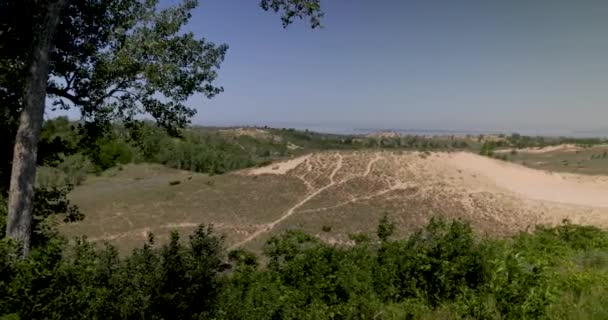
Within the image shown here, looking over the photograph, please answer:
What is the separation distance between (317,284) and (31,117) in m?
6.85

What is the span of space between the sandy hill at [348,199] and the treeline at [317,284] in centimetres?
474

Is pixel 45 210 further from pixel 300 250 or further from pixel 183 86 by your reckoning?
pixel 300 250

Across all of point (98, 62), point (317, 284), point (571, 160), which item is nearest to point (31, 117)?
point (98, 62)

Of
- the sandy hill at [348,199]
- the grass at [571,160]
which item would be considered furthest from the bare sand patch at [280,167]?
the grass at [571,160]

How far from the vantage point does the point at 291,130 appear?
132125 mm

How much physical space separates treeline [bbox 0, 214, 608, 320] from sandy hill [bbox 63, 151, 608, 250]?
4743 mm

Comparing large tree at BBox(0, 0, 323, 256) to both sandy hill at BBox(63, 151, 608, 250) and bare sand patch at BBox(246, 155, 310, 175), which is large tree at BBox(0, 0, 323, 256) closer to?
sandy hill at BBox(63, 151, 608, 250)

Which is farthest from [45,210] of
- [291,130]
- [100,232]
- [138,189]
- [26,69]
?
[291,130]

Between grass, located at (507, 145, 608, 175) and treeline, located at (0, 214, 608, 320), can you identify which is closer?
treeline, located at (0, 214, 608, 320)

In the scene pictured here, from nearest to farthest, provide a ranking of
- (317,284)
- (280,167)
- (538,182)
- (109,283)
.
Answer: (109,283)
(317,284)
(538,182)
(280,167)

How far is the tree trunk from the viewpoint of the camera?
6016mm

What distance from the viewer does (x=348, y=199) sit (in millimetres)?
19625

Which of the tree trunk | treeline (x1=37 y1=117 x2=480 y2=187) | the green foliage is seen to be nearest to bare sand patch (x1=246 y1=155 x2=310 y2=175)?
treeline (x1=37 y1=117 x2=480 y2=187)

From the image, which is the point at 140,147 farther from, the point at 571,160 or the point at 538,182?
the point at 571,160
